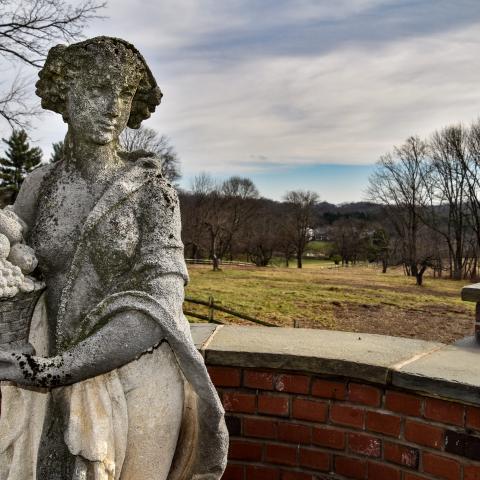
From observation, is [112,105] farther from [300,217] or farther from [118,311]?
[300,217]

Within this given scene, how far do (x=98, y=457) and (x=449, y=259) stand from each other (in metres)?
35.1

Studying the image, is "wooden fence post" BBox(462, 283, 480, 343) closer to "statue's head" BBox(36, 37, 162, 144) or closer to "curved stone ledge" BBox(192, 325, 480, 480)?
"curved stone ledge" BBox(192, 325, 480, 480)

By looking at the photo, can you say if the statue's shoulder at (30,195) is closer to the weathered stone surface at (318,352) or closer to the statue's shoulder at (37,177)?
the statue's shoulder at (37,177)

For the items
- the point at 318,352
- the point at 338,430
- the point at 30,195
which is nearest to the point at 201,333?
the point at 318,352

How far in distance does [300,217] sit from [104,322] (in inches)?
1807

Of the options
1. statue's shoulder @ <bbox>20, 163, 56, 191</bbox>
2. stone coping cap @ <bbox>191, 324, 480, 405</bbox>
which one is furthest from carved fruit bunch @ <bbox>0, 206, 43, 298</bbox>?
stone coping cap @ <bbox>191, 324, 480, 405</bbox>

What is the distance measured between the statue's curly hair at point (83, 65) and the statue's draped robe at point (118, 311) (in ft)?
1.19

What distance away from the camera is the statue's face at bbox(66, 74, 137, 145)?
1878 millimetres

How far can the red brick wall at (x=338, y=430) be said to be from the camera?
7.91 ft

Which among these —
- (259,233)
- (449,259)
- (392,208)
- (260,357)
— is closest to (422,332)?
(260,357)

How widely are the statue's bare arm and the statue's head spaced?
675 mm

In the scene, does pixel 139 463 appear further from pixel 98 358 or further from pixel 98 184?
pixel 98 184

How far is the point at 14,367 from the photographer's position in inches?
65.9

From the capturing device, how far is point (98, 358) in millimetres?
1657
